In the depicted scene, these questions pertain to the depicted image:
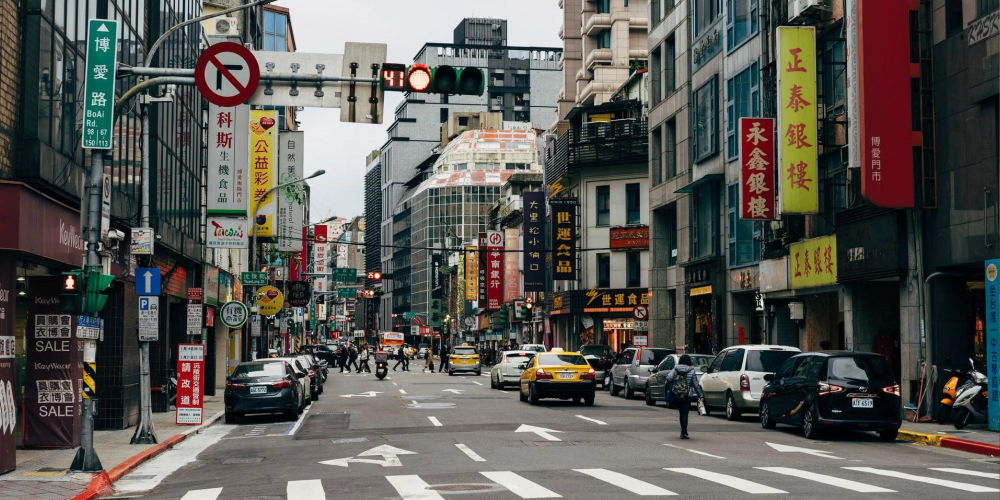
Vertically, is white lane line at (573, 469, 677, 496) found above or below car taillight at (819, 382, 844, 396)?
below

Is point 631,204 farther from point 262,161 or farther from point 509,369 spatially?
point 509,369

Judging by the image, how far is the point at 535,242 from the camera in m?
76.7

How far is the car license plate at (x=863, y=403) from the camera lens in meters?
21.3

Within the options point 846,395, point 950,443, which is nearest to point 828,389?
point 846,395

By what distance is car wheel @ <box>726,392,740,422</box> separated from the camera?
2736cm

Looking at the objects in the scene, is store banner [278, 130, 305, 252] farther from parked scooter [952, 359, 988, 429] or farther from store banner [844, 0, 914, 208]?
parked scooter [952, 359, 988, 429]

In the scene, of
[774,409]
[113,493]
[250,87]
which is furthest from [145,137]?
[774,409]

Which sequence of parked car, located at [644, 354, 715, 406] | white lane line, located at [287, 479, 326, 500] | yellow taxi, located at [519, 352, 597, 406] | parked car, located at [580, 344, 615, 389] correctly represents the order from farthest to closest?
parked car, located at [580, 344, 615, 389], parked car, located at [644, 354, 715, 406], yellow taxi, located at [519, 352, 597, 406], white lane line, located at [287, 479, 326, 500]

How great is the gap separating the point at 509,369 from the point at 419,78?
2821 cm

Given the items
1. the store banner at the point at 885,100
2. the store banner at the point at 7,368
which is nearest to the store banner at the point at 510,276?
the store banner at the point at 885,100

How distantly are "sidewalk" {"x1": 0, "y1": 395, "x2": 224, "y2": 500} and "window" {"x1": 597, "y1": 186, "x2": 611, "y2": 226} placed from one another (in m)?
45.5

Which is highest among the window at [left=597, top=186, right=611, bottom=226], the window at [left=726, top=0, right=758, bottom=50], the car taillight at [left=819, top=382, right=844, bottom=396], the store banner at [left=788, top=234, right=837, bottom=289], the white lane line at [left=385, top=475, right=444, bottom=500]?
the window at [left=726, top=0, right=758, bottom=50]

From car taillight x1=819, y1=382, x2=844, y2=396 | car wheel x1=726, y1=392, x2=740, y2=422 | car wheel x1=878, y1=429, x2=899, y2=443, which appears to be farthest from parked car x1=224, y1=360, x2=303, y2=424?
car wheel x1=878, y1=429, x2=899, y2=443

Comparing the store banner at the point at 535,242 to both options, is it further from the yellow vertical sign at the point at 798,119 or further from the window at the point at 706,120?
the yellow vertical sign at the point at 798,119
